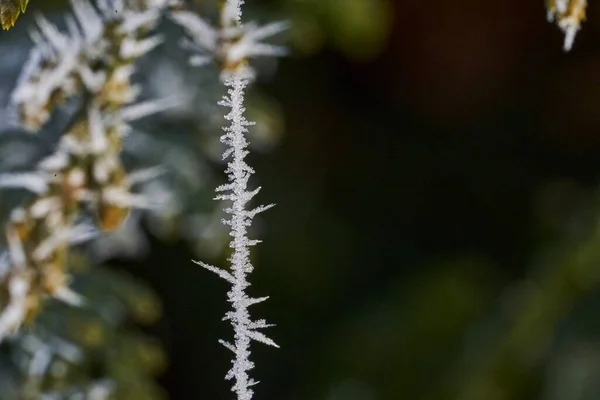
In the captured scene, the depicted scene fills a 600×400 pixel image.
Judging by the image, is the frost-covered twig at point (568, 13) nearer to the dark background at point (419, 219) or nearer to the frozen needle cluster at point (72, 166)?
the frozen needle cluster at point (72, 166)

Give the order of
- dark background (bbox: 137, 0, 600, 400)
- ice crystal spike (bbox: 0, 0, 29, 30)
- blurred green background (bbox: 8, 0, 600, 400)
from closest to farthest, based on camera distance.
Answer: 1. ice crystal spike (bbox: 0, 0, 29, 30)
2. blurred green background (bbox: 8, 0, 600, 400)
3. dark background (bbox: 137, 0, 600, 400)

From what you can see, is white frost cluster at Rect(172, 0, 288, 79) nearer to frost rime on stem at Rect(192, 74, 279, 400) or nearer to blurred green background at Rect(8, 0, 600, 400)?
frost rime on stem at Rect(192, 74, 279, 400)

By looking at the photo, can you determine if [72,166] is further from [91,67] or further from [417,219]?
[417,219]

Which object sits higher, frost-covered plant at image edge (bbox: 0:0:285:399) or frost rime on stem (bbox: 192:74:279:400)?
frost-covered plant at image edge (bbox: 0:0:285:399)

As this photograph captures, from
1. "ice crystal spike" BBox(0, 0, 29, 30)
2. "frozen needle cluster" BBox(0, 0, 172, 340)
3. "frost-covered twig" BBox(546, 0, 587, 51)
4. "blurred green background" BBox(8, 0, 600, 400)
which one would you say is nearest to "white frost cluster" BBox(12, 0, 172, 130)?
"frozen needle cluster" BBox(0, 0, 172, 340)

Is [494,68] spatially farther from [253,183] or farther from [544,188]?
[253,183]

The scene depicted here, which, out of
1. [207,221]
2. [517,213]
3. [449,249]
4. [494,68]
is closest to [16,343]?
[207,221]
